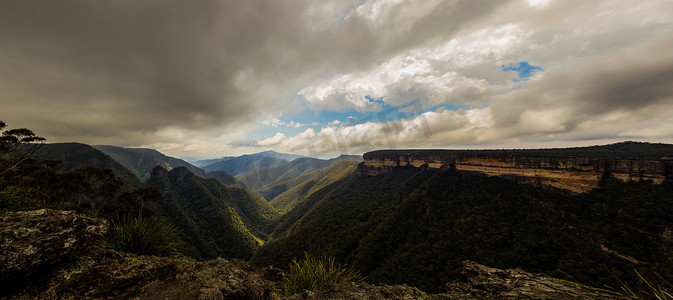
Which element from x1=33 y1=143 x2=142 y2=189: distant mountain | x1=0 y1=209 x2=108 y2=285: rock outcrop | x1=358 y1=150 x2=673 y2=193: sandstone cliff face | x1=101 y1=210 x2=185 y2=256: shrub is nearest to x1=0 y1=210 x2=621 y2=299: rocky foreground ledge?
x1=0 y1=209 x2=108 y2=285: rock outcrop

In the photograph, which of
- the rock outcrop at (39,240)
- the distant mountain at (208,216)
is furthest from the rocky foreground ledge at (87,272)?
the distant mountain at (208,216)

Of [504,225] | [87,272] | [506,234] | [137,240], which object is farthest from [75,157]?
[504,225]

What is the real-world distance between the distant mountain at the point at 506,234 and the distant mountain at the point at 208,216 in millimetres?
25428

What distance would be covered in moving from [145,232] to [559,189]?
1867 inches

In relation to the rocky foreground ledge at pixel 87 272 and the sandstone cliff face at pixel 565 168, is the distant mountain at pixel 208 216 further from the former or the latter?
the sandstone cliff face at pixel 565 168

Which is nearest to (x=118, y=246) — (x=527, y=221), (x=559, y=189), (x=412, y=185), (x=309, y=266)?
(x=309, y=266)

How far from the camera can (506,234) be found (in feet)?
86.3

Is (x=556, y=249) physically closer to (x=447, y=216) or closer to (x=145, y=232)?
(x=447, y=216)

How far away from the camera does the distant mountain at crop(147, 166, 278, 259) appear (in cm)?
6222

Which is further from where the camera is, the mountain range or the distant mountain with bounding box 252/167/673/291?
the mountain range

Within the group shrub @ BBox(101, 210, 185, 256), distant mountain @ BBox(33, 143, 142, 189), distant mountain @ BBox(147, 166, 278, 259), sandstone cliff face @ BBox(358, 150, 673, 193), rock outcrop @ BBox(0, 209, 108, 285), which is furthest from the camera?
distant mountain @ BBox(33, 143, 142, 189)

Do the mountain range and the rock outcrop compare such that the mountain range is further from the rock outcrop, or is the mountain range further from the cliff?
the rock outcrop

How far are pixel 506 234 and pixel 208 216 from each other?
93768mm

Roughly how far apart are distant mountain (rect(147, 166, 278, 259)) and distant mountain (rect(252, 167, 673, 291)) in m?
25.4
